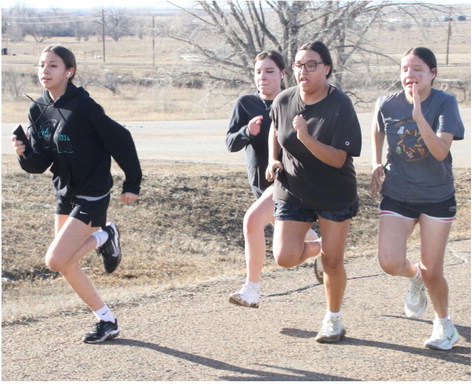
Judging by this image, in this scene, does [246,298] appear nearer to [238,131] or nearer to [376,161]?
[238,131]

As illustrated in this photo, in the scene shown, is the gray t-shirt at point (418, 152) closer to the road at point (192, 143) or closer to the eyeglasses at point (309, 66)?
the eyeglasses at point (309, 66)

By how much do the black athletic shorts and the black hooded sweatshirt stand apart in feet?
0.15

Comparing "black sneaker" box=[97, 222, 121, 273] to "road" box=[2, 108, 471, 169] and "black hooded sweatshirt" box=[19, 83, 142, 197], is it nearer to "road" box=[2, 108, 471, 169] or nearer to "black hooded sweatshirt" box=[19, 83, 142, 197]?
"black hooded sweatshirt" box=[19, 83, 142, 197]

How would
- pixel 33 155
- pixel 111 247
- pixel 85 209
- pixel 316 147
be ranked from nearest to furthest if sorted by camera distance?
pixel 316 147 < pixel 85 209 < pixel 33 155 < pixel 111 247

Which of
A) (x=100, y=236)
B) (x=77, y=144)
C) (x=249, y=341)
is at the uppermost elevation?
(x=77, y=144)

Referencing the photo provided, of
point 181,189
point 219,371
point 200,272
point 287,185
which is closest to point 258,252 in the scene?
point 287,185

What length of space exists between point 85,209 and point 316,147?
61.6 inches

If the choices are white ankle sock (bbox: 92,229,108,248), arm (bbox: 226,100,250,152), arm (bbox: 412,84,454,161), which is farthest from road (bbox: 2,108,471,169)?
arm (bbox: 412,84,454,161)

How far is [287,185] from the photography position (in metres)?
5.34

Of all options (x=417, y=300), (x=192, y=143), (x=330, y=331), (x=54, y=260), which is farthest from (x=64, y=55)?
(x=192, y=143)

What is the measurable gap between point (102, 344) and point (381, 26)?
1135cm

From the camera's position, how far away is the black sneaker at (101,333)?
541cm

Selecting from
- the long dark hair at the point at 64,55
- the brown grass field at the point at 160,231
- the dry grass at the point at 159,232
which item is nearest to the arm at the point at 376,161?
the long dark hair at the point at 64,55

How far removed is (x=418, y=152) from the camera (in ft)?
17.0
